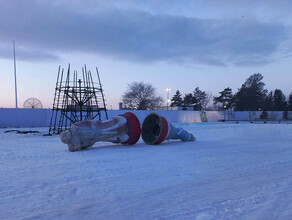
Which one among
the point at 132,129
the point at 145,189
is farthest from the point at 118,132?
the point at 145,189

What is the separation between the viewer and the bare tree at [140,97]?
69.9 metres

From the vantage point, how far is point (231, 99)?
79.5m

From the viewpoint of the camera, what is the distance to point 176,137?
1210 cm

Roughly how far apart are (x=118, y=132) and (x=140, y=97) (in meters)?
60.1

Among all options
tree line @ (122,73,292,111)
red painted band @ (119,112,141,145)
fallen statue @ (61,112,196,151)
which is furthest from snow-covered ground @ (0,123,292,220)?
tree line @ (122,73,292,111)

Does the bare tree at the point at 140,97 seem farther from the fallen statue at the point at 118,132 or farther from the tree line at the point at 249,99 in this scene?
the fallen statue at the point at 118,132

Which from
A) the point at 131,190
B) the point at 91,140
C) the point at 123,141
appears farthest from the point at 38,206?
the point at 123,141

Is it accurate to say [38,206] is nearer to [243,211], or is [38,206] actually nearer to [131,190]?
[131,190]

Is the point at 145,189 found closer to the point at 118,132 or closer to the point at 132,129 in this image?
the point at 118,132

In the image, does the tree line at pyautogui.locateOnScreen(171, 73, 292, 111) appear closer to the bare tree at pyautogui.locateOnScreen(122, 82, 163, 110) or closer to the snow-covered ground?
the bare tree at pyautogui.locateOnScreen(122, 82, 163, 110)

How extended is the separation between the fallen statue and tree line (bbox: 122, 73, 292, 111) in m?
51.8

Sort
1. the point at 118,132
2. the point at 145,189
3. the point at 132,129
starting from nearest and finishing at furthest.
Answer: the point at 145,189 → the point at 118,132 → the point at 132,129

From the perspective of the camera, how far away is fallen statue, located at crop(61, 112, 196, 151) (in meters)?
9.03

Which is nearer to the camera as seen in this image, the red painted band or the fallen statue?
the fallen statue
